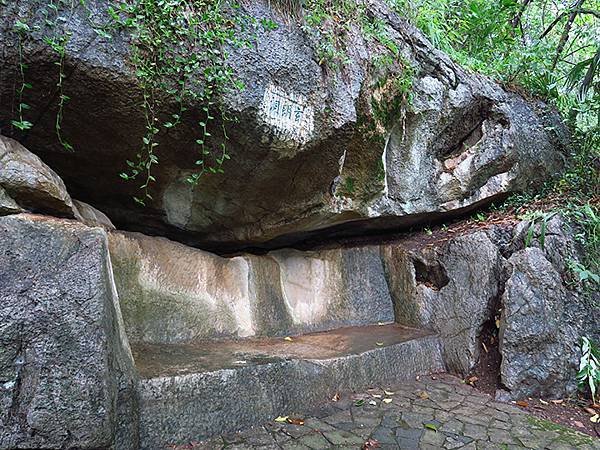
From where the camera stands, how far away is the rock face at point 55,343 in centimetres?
185

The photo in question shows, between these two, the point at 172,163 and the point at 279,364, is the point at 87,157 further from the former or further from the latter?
the point at 279,364

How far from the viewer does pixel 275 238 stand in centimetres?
470

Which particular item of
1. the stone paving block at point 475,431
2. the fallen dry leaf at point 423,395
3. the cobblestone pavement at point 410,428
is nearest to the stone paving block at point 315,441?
the cobblestone pavement at point 410,428

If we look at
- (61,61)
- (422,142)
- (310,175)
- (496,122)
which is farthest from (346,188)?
(61,61)

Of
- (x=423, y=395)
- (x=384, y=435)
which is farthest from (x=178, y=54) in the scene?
(x=423, y=395)

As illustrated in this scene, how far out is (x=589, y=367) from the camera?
3.79 meters

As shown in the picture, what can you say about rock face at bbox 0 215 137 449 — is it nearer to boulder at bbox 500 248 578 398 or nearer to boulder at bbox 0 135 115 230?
boulder at bbox 0 135 115 230

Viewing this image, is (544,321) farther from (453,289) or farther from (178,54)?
(178,54)

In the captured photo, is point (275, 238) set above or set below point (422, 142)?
below

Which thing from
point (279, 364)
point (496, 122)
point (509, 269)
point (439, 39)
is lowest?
point (279, 364)

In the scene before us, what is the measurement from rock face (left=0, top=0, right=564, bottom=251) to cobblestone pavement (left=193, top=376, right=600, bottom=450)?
76.2 inches

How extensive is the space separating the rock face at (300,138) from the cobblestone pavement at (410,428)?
76.2 inches

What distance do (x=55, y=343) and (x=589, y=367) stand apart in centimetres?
437

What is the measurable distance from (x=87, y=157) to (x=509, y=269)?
4.08 meters
